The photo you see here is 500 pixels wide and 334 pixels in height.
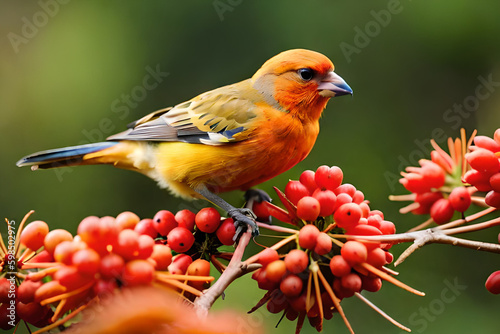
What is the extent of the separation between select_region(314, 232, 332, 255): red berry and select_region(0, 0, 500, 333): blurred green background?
5.69ft

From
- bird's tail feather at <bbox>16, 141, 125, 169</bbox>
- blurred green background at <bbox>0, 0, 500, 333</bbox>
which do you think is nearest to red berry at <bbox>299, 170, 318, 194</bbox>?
bird's tail feather at <bbox>16, 141, 125, 169</bbox>

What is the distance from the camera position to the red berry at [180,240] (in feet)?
4.97

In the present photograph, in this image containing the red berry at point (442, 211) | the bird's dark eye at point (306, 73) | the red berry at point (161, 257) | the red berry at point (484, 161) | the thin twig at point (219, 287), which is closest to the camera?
the thin twig at point (219, 287)

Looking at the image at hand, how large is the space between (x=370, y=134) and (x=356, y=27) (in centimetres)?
90

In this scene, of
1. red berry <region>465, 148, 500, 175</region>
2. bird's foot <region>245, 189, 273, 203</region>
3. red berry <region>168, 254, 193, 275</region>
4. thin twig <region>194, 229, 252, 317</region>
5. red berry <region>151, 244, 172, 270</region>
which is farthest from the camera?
bird's foot <region>245, 189, 273, 203</region>

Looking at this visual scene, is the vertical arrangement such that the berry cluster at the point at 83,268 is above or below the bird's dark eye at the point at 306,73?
below

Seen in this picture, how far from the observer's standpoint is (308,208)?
4.68 ft

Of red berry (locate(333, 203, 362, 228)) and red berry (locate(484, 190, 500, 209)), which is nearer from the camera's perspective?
red berry (locate(333, 203, 362, 228))

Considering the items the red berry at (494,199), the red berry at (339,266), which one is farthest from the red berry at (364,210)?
the red berry at (494,199)

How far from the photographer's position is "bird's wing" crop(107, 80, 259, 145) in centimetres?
243

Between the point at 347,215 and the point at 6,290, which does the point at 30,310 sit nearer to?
the point at 6,290

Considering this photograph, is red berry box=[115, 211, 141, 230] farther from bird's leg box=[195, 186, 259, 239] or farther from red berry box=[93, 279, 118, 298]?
bird's leg box=[195, 186, 259, 239]

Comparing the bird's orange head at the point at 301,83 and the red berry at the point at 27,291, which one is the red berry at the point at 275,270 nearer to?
the red berry at the point at 27,291

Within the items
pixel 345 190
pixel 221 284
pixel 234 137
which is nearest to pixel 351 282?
pixel 345 190
